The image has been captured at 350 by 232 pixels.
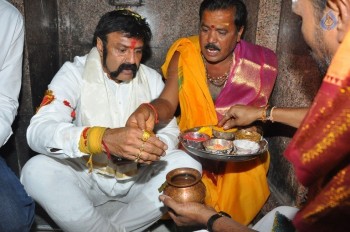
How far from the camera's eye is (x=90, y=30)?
4.59 m

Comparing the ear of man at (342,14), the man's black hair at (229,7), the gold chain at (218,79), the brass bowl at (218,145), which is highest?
the ear of man at (342,14)

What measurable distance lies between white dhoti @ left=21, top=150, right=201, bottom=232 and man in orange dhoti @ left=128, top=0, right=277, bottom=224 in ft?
2.06

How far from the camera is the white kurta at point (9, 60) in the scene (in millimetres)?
2902

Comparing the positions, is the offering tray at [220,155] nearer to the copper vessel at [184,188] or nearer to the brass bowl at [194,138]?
the brass bowl at [194,138]

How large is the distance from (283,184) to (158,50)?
2.34 m

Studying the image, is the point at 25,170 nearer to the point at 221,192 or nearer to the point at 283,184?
the point at 221,192

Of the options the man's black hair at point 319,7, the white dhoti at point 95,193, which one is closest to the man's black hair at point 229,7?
the white dhoti at point 95,193

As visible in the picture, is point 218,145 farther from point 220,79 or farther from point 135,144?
point 135,144

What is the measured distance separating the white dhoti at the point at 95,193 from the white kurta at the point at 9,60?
0.47 metres

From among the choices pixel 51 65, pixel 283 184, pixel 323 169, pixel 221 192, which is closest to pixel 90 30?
pixel 51 65

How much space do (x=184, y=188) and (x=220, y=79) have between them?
1.86 m

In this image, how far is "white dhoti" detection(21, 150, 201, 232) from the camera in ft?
9.07

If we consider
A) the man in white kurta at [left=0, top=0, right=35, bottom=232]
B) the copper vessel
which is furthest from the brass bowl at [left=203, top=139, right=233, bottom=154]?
the man in white kurta at [left=0, top=0, right=35, bottom=232]

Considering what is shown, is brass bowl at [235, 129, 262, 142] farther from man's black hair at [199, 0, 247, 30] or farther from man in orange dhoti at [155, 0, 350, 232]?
man in orange dhoti at [155, 0, 350, 232]
